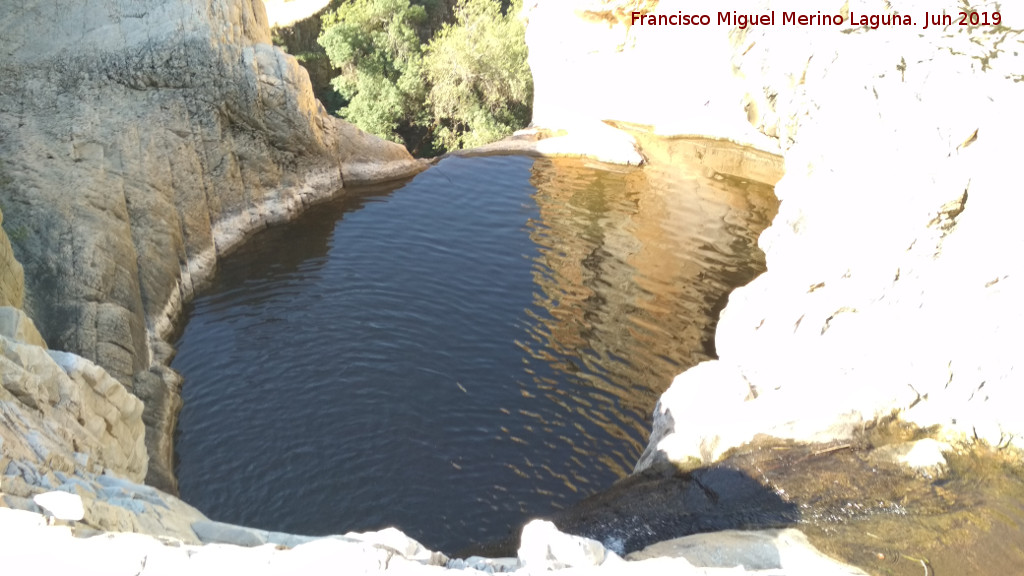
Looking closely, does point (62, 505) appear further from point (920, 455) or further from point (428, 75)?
point (428, 75)

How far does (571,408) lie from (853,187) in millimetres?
8208

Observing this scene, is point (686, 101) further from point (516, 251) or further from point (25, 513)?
point (25, 513)

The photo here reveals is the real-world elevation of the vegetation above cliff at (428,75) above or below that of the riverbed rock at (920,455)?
above

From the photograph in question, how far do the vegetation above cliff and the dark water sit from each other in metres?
12.4

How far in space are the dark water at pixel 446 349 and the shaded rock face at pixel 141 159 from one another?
1177mm

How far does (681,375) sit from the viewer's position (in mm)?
19422

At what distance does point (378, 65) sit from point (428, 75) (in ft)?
9.61

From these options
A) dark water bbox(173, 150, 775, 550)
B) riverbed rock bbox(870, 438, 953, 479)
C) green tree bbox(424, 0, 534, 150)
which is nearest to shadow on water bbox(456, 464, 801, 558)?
dark water bbox(173, 150, 775, 550)

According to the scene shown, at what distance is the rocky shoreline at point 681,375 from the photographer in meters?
11.7

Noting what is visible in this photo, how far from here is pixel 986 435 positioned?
52.1 feet

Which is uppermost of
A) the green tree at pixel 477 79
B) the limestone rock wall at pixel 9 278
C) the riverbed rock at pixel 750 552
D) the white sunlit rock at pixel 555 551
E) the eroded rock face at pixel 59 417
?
the green tree at pixel 477 79

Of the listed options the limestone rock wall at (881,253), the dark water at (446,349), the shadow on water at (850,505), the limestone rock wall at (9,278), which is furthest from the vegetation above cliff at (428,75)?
the shadow on water at (850,505)

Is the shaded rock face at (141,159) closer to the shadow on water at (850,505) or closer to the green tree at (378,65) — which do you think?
the shadow on water at (850,505)

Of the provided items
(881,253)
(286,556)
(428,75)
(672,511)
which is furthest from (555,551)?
(428,75)
